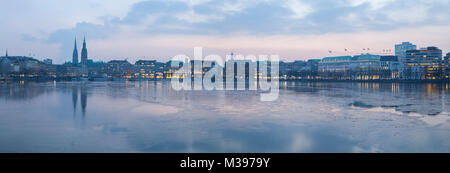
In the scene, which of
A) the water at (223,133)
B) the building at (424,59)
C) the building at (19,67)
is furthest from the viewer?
the building at (19,67)

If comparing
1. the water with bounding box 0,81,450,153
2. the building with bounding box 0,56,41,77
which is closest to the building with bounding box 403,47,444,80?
the water with bounding box 0,81,450,153

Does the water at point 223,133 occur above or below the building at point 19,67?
below

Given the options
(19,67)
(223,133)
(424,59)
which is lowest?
(223,133)

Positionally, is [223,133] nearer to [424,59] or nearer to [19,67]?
[424,59]

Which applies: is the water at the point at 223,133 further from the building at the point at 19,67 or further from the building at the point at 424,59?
the building at the point at 19,67

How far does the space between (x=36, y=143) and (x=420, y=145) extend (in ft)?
38.1

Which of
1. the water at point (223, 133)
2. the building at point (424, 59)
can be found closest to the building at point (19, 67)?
the water at point (223, 133)

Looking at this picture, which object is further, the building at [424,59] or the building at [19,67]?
the building at [19,67]

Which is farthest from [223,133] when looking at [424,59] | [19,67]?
[19,67]

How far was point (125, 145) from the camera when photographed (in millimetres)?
9859

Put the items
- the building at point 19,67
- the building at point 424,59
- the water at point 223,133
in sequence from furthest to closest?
1. the building at point 19,67
2. the building at point 424,59
3. the water at point 223,133
